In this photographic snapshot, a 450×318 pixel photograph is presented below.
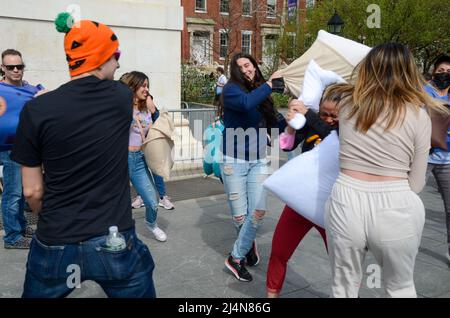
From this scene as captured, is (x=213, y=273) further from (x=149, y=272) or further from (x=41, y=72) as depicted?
(x=41, y=72)

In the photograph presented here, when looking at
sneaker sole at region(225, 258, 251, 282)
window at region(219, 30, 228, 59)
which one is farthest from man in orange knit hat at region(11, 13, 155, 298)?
window at region(219, 30, 228, 59)

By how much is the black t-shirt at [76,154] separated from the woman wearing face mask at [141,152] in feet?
8.93

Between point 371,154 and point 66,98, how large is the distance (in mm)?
1472

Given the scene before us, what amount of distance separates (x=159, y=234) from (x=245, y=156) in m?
1.59

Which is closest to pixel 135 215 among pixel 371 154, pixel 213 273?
pixel 213 273

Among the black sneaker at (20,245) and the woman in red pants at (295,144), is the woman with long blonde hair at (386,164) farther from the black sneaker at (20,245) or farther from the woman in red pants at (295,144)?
the black sneaker at (20,245)

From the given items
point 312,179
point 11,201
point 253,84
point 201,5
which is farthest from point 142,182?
point 201,5

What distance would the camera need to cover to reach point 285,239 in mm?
3432

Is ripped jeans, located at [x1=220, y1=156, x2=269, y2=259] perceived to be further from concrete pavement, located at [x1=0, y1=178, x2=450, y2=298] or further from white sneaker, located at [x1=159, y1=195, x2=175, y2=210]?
white sneaker, located at [x1=159, y1=195, x2=175, y2=210]

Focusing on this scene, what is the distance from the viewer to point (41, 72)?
25.7 ft

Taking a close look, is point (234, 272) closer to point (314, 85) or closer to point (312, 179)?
point (312, 179)

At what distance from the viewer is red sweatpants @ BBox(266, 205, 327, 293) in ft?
11.2
